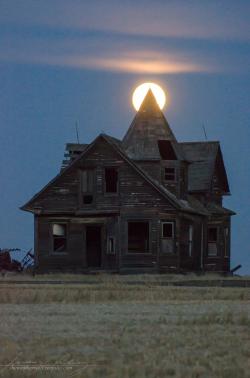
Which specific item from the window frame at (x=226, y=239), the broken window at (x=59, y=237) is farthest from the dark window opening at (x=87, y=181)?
the window frame at (x=226, y=239)

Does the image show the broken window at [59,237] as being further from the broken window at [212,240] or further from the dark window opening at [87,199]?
the broken window at [212,240]

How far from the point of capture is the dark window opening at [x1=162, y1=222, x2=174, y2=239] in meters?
50.6

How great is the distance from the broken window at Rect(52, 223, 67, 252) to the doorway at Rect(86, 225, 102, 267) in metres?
1.29

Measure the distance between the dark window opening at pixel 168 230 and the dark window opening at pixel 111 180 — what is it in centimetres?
295

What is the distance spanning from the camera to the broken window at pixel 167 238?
166 ft

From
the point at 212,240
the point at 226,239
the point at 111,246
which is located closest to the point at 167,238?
the point at 111,246

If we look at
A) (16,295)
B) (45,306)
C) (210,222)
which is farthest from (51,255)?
(45,306)

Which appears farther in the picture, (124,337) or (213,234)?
(213,234)

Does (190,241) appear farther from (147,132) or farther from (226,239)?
(147,132)

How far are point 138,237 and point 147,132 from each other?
17.5 ft

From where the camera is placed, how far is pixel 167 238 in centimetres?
5069

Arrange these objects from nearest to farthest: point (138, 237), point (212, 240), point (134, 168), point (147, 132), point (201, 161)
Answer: point (134, 168) < point (138, 237) < point (147, 132) < point (212, 240) < point (201, 161)

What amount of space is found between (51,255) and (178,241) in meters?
6.25

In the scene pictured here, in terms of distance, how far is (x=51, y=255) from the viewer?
51.3m
